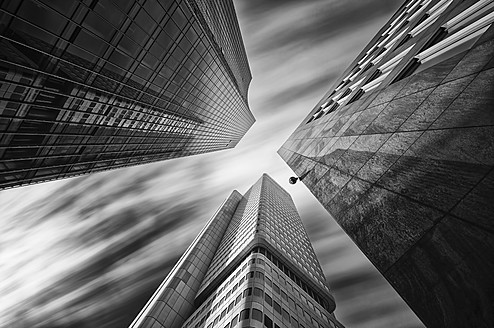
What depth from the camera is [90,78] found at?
26250mm

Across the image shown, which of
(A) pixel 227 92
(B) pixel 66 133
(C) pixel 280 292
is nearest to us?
(B) pixel 66 133

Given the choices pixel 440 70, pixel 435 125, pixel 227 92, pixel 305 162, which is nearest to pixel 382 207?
pixel 435 125

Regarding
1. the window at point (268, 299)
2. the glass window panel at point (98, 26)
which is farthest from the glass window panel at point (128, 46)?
the window at point (268, 299)

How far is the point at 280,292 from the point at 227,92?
5326cm

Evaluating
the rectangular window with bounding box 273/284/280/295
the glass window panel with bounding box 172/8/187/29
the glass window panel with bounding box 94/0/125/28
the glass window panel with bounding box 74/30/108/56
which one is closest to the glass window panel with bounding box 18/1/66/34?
the glass window panel with bounding box 74/30/108/56

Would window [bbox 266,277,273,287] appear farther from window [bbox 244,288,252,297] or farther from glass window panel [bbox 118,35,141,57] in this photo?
glass window panel [bbox 118,35,141,57]

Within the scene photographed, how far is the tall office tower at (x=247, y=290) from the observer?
105 feet

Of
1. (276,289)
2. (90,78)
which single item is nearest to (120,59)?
(90,78)

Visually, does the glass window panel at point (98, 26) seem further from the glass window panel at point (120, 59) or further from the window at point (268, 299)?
the window at point (268, 299)

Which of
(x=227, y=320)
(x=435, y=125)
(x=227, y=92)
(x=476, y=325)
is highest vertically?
(x=227, y=92)

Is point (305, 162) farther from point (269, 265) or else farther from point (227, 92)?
point (227, 92)

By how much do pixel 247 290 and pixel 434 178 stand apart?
113ft

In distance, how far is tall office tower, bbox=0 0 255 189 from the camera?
1828 centimetres

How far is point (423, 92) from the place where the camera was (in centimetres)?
752
